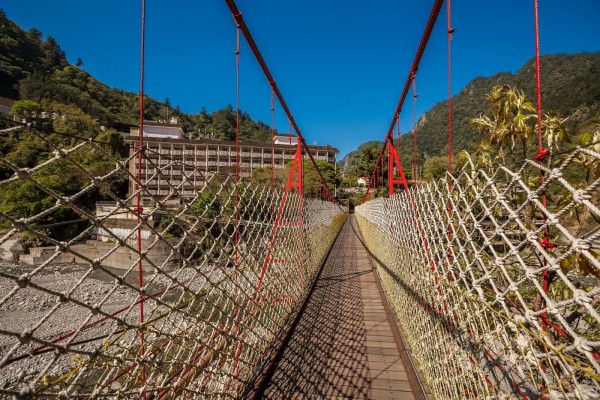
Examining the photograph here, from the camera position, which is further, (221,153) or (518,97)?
(221,153)

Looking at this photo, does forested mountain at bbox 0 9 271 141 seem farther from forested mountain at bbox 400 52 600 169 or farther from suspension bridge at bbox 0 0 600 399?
suspension bridge at bbox 0 0 600 399

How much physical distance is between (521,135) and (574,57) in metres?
49.5

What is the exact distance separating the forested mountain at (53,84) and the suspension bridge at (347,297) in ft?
133

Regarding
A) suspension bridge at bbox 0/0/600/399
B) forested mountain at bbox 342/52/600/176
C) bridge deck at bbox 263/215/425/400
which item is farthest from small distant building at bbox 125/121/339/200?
suspension bridge at bbox 0/0/600/399

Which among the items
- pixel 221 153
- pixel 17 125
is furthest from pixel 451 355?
pixel 221 153

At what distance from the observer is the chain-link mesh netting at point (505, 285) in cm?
71

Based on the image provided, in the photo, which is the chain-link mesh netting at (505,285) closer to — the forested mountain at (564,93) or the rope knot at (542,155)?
the rope knot at (542,155)

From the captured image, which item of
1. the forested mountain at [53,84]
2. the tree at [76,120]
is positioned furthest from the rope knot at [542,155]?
the forested mountain at [53,84]

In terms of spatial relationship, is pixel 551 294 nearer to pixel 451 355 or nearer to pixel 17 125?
pixel 451 355

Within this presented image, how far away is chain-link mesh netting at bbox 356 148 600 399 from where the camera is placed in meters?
0.71

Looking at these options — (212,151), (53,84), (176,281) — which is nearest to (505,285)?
(176,281)

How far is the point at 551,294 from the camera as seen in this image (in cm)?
146

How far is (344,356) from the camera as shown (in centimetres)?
196

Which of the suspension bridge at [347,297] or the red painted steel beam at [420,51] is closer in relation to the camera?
the suspension bridge at [347,297]
